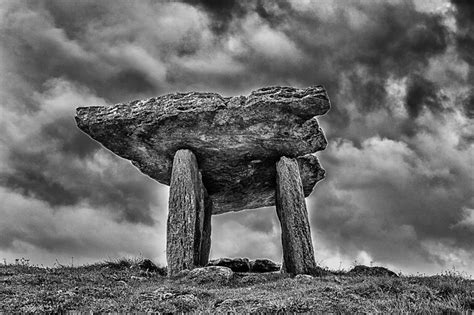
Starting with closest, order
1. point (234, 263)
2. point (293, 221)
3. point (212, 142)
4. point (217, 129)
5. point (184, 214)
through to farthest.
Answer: point (184, 214) < point (293, 221) < point (217, 129) < point (212, 142) < point (234, 263)

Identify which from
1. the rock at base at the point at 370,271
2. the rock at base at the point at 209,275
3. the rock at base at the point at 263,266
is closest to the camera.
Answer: the rock at base at the point at 209,275

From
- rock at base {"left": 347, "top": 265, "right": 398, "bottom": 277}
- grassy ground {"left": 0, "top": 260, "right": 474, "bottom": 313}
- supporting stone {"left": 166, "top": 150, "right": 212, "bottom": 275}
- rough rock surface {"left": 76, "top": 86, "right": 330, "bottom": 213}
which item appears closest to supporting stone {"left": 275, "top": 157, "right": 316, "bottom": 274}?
rough rock surface {"left": 76, "top": 86, "right": 330, "bottom": 213}

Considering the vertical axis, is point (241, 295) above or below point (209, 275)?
below

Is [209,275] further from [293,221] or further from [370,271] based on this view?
[370,271]

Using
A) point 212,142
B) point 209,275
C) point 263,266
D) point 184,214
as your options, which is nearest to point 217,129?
point 212,142

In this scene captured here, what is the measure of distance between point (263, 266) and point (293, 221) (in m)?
6.78

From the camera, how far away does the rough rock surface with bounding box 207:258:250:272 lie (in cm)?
2548

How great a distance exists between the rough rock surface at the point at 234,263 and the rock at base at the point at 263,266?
0.45 m

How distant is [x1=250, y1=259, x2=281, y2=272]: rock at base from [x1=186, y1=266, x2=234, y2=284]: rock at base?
8.93m

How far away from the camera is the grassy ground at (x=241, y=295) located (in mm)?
11984

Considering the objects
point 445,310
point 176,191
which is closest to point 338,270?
point 176,191

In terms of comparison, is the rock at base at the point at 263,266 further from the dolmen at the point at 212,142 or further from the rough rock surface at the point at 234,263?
the dolmen at the point at 212,142

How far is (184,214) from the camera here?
803 inches

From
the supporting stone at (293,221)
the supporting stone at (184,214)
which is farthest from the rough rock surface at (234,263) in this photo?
the supporting stone at (293,221)
